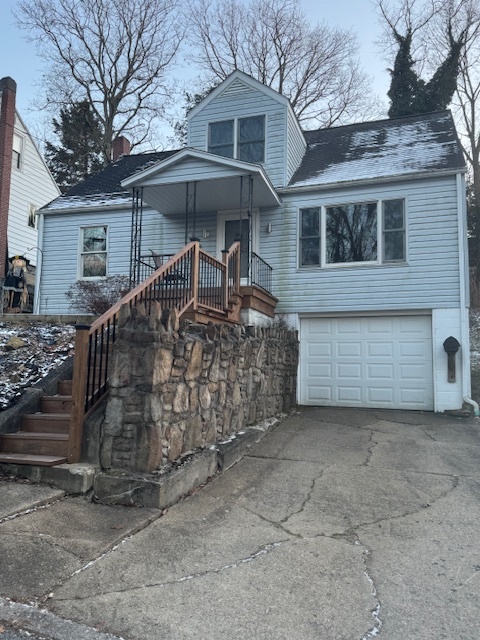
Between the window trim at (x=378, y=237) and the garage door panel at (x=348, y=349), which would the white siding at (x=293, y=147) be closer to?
the window trim at (x=378, y=237)

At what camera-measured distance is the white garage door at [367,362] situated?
9120mm

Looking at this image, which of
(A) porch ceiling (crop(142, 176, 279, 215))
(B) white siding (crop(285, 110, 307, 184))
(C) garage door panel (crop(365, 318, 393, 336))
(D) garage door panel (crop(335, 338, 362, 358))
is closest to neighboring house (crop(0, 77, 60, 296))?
(A) porch ceiling (crop(142, 176, 279, 215))

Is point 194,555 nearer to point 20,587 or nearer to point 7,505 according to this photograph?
point 20,587

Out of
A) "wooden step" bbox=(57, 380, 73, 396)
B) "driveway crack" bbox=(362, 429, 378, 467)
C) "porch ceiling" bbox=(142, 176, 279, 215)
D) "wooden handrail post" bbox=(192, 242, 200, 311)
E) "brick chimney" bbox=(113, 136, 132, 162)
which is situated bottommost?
"driveway crack" bbox=(362, 429, 378, 467)

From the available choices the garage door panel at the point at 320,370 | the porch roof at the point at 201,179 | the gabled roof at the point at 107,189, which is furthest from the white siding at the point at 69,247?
the garage door panel at the point at 320,370

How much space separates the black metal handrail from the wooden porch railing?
5.82ft

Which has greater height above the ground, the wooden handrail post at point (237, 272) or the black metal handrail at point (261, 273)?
the black metal handrail at point (261, 273)

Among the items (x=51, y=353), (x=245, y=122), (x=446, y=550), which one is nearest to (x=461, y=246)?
(x=245, y=122)

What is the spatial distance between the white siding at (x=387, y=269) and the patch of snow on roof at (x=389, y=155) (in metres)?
0.35

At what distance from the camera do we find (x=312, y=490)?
15.0 feet

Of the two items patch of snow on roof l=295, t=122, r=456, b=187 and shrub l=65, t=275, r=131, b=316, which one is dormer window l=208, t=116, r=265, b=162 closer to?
patch of snow on roof l=295, t=122, r=456, b=187

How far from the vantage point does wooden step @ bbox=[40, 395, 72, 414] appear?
5.09 metres

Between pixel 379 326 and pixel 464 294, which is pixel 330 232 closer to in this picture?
pixel 379 326

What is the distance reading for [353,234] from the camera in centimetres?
982
